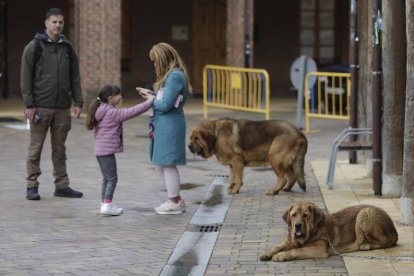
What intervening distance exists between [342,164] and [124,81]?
48.7 feet

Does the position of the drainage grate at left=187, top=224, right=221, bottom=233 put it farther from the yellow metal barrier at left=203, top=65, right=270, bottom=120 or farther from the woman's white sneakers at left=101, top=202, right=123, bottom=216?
the yellow metal barrier at left=203, top=65, right=270, bottom=120

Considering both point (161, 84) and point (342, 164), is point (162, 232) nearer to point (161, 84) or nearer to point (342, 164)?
point (161, 84)

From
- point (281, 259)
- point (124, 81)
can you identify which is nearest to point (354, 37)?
point (281, 259)

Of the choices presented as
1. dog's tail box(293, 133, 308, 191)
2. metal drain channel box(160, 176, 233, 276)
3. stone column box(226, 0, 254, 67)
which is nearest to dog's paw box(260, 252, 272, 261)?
metal drain channel box(160, 176, 233, 276)

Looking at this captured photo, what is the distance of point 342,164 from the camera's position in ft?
52.6

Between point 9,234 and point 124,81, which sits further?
point 124,81

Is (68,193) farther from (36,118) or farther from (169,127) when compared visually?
(169,127)

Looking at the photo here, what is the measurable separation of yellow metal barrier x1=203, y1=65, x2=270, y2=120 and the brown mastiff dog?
935 centimetres

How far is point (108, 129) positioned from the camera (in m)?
11.6

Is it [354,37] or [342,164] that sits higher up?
[354,37]

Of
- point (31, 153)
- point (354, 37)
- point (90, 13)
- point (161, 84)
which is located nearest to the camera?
point (161, 84)

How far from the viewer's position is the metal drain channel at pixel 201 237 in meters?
9.05

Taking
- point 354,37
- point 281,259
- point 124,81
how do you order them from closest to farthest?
point 281,259
point 354,37
point 124,81

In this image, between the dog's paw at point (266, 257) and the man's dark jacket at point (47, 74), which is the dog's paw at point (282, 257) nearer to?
the dog's paw at point (266, 257)
